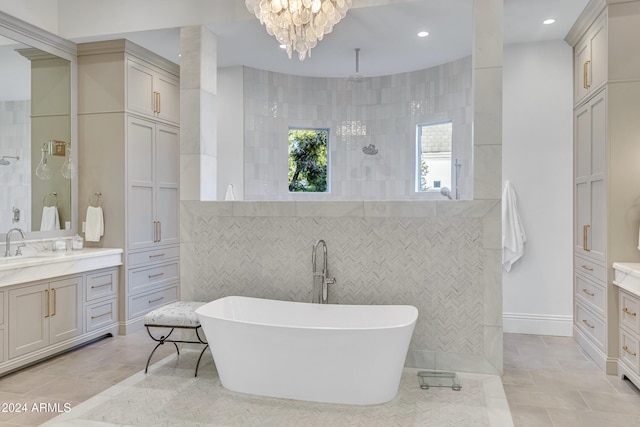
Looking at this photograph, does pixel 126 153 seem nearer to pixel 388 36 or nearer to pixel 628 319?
pixel 388 36

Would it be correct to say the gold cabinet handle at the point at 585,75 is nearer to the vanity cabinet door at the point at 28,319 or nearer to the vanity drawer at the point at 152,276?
the vanity drawer at the point at 152,276

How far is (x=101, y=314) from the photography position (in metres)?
4.04

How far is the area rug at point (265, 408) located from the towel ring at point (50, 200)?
6.27 ft

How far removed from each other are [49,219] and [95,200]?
44 centimetres

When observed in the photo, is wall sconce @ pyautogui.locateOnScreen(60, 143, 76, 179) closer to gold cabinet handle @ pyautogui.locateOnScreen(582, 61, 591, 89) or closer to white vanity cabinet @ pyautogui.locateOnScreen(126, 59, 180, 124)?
white vanity cabinet @ pyautogui.locateOnScreen(126, 59, 180, 124)

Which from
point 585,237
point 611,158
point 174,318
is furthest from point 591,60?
point 174,318

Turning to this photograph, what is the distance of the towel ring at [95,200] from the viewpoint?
4.26 meters

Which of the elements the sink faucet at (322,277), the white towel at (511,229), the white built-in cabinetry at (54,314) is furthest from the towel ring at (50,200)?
Result: the white towel at (511,229)

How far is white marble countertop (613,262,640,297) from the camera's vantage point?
2816mm

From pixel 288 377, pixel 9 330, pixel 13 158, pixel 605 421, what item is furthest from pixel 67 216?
pixel 605 421

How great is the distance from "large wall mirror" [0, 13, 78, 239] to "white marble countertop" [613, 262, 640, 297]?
4.69 m

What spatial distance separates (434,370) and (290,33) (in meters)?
2.61

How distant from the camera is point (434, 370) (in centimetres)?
327

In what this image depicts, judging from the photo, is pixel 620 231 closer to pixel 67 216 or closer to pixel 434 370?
pixel 434 370
